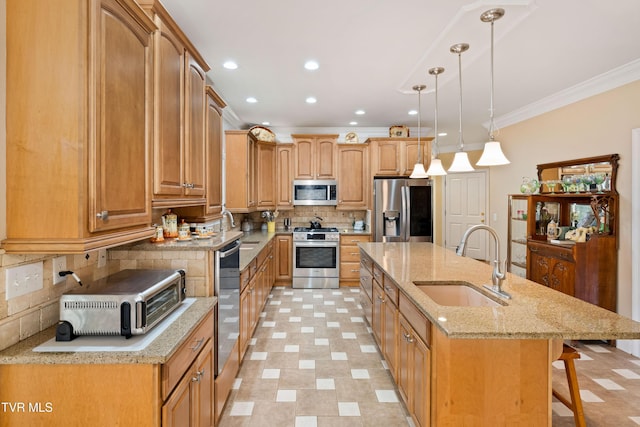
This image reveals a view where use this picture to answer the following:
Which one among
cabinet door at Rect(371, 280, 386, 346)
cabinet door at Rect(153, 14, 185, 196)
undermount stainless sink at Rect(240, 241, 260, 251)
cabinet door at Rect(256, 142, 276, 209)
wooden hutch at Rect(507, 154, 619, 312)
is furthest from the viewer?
cabinet door at Rect(256, 142, 276, 209)

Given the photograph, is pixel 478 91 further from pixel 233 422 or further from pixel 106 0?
pixel 233 422

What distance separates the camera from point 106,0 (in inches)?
47.2

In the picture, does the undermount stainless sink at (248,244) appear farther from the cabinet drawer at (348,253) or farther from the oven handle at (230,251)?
the cabinet drawer at (348,253)

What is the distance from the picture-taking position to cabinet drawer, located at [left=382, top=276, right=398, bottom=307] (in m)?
2.20

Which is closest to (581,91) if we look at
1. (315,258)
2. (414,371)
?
(414,371)

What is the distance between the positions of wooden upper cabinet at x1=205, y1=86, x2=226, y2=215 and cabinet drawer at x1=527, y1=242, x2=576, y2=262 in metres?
3.51

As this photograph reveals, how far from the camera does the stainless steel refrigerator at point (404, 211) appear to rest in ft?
16.1

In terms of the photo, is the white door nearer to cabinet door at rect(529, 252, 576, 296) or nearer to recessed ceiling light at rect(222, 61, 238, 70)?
cabinet door at rect(529, 252, 576, 296)

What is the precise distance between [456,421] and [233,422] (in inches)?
53.5

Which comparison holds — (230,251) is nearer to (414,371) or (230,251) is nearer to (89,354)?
(89,354)

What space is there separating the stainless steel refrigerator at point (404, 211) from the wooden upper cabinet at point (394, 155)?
0.20 meters

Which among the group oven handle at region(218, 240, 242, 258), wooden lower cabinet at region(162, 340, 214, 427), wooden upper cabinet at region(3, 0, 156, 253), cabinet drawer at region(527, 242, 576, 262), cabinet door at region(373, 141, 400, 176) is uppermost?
cabinet door at region(373, 141, 400, 176)

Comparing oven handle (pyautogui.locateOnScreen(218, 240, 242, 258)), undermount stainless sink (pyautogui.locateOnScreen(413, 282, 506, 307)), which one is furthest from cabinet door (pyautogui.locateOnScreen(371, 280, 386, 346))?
oven handle (pyautogui.locateOnScreen(218, 240, 242, 258))

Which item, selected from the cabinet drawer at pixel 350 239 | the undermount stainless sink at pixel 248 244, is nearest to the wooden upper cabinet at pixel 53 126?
the undermount stainless sink at pixel 248 244
